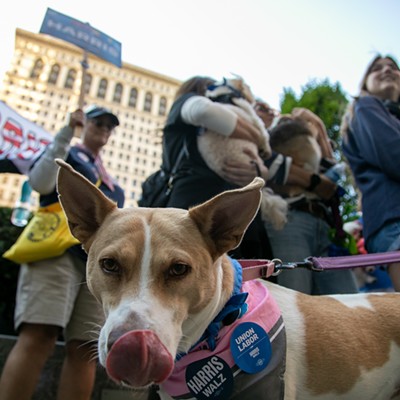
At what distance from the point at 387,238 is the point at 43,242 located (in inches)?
106

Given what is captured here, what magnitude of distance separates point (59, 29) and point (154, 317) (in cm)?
372

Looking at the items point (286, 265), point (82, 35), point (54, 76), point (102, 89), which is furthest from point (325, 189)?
point (54, 76)

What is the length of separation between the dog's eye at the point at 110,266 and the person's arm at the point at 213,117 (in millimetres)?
1610

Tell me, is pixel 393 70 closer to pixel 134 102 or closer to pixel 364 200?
pixel 364 200

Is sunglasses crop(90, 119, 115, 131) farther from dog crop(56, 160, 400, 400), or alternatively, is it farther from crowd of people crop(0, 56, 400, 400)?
dog crop(56, 160, 400, 400)

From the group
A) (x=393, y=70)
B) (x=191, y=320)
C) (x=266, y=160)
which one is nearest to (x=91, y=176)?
(x=266, y=160)

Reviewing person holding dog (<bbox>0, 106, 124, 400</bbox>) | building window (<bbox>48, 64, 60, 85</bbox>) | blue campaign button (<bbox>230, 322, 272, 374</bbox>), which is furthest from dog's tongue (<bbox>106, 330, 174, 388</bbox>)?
building window (<bbox>48, 64, 60, 85</bbox>)

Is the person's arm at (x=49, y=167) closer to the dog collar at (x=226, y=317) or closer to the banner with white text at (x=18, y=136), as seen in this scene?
the dog collar at (x=226, y=317)

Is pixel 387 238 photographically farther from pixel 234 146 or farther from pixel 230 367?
pixel 230 367

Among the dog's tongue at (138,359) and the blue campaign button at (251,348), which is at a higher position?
the dog's tongue at (138,359)

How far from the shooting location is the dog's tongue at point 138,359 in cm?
110

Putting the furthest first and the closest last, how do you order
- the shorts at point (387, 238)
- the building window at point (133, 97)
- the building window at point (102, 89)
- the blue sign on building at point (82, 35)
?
the building window at point (133, 97) → the building window at point (102, 89) → the blue sign on building at point (82, 35) → the shorts at point (387, 238)

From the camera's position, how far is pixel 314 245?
2951 millimetres

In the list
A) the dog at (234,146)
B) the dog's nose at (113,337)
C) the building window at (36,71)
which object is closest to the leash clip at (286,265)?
the dog at (234,146)
